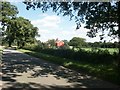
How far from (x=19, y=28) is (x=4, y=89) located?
86.0 meters

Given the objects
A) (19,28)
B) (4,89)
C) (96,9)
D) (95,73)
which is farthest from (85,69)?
(19,28)

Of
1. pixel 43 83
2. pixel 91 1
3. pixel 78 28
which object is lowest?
pixel 43 83

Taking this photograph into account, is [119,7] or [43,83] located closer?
[43,83]

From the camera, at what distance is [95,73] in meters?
17.3

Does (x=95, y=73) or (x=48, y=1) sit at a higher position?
(x=48, y=1)

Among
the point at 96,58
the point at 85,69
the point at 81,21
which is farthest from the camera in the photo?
the point at 96,58

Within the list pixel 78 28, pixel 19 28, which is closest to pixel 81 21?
pixel 78 28

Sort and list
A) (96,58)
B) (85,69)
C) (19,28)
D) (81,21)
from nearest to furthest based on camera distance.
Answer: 1. (85,69)
2. (81,21)
3. (96,58)
4. (19,28)

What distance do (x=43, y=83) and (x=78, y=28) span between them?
36.5ft

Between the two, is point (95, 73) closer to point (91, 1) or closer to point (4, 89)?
point (91, 1)

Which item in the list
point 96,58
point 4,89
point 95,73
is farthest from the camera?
point 96,58

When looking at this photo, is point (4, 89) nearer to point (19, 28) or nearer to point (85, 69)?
point (85, 69)

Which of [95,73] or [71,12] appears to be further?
[71,12]

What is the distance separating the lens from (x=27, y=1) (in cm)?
2166
